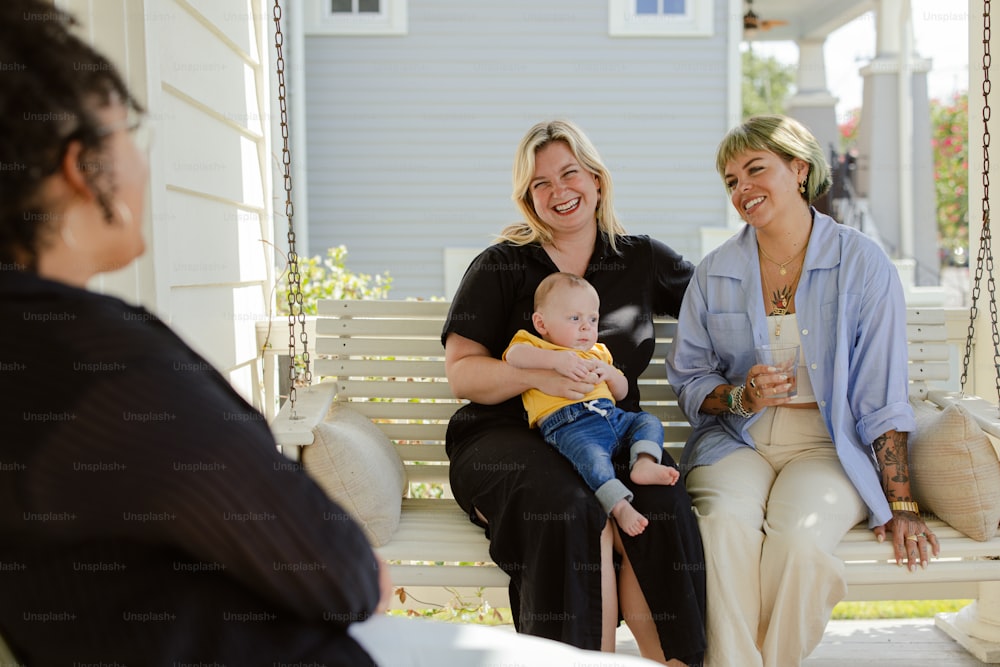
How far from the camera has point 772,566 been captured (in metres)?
2.29

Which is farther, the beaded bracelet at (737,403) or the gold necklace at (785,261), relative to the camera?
the gold necklace at (785,261)

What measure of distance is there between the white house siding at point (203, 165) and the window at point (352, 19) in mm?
4923

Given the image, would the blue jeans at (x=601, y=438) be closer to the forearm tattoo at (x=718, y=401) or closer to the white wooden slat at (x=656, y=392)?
the forearm tattoo at (x=718, y=401)

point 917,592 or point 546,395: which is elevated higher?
point 546,395

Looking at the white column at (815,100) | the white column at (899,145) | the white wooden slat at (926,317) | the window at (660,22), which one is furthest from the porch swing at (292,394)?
the white column at (815,100)

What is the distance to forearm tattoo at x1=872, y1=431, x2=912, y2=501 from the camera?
8.23ft

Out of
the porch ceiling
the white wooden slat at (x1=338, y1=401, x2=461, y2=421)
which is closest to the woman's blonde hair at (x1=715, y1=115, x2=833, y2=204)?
the white wooden slat at (x1=338, y1=401, x2=461, y2=421)

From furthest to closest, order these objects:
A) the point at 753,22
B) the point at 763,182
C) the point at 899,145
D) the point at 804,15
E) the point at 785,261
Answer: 1. the point at 804,15
2. the point at 899,145
3. the point at 753,22
4. the point at 785,261
5. the point at 763,182

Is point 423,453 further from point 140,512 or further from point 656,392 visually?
point 140,512

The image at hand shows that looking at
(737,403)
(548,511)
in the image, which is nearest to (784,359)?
(737,403)

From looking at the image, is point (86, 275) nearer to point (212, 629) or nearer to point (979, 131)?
point (212, 629)

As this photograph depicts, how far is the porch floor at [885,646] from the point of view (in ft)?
9.82

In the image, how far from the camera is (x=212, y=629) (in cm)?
102

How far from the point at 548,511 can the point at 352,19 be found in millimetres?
6994
